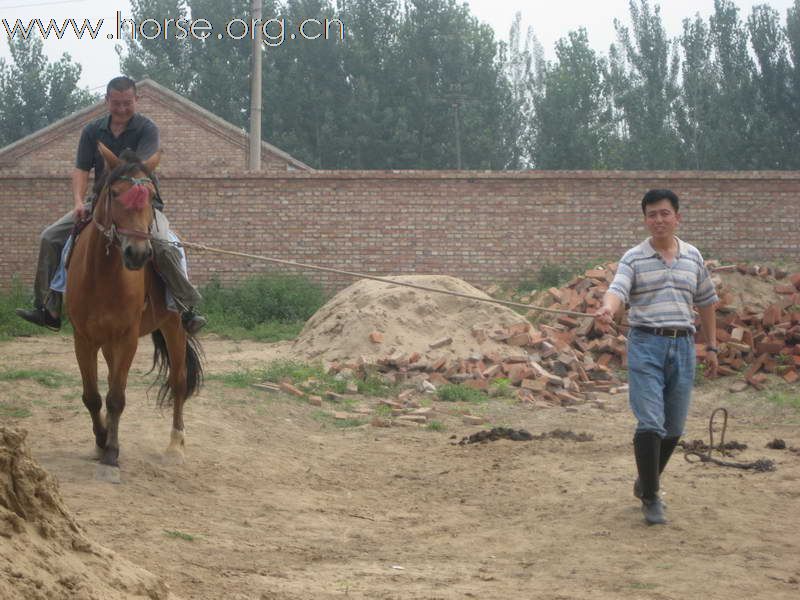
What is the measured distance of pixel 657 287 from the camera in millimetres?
6285

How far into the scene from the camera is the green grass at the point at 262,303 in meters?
18.5

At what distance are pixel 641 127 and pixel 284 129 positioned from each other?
16659mm

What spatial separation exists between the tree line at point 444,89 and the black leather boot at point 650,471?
37.8m

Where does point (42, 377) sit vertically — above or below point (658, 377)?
below

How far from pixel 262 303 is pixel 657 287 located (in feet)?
44.3

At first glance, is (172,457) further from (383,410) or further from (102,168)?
(383,410)

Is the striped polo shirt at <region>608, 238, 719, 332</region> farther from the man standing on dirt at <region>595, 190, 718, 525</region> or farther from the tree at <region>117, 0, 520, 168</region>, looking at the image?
the tree at <region>117, 0, 520, 168</region>

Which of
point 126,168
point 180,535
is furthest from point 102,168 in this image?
point 180,535

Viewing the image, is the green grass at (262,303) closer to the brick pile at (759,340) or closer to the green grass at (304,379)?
the green grass at (304,379)

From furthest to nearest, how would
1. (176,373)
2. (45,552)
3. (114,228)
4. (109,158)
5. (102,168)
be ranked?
(176,373), (102,168), (109,158), (114,228), (45,552)

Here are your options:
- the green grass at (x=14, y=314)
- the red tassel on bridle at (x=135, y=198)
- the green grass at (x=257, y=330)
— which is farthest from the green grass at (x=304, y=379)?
the green grass at (x=14, y=314)

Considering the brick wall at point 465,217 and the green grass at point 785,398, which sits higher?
the brick wall at point 465,217

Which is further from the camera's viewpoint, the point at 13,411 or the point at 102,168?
the point at 13,411

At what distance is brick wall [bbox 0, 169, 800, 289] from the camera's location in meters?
19.9
